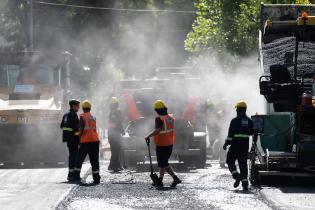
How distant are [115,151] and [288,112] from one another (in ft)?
18.5

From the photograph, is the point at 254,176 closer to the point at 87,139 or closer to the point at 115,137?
the point at 87,139

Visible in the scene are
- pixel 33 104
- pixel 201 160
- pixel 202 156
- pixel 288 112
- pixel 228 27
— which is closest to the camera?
pixel 288 112

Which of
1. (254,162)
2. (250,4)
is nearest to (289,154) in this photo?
(254,162)

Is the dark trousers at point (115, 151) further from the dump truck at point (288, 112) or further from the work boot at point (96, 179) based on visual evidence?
the dump truck at point (288, 112)

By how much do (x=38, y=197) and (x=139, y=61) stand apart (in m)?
51.4

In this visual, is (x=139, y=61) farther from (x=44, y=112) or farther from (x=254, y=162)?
(x=254, y=162)

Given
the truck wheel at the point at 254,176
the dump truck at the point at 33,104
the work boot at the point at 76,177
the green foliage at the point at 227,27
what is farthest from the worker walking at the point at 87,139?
the green foliage at the point at 227,27

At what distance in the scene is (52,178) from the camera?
19797 millimetres

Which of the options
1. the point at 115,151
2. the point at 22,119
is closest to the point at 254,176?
the point at 115,151

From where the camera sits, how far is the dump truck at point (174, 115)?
2233cm

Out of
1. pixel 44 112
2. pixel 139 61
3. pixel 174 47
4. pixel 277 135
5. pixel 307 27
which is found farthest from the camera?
pixel 174 47

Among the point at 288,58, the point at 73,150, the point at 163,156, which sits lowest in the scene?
the point at 73,150

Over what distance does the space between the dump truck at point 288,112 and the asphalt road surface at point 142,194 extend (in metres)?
0.47

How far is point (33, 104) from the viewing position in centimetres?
2523
